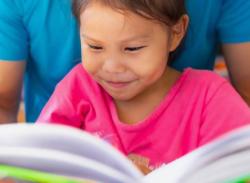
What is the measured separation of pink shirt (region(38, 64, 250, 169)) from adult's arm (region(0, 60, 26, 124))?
4.9 inches

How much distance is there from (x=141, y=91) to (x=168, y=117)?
6cm

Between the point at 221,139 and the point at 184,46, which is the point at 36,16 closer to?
the point at 184,46

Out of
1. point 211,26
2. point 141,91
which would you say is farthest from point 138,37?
point 211,26

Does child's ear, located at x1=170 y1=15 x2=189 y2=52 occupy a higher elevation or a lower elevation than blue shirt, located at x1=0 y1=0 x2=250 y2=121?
higher

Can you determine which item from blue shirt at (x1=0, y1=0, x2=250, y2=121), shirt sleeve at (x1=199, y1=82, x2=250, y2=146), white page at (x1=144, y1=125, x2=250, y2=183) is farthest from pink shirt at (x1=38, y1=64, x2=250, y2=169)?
white page at (x1=144, y1=125, x2=250, y2=183)

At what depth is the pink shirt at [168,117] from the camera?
0.84 meters

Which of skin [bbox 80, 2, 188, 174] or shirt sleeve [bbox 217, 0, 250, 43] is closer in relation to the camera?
skin [bbox 80, 2, 188, 174]

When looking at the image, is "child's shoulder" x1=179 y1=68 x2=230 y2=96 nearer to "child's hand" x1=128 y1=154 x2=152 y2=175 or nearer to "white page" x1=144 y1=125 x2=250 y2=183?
"child's hand" x1=128 y1=154 x2=152 y2=175

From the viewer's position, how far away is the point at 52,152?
537 millimetres

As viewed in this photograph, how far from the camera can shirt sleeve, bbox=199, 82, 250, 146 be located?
Answer: 32.6 inches

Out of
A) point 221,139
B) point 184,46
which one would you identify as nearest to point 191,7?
point 184,46

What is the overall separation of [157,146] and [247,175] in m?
0.30

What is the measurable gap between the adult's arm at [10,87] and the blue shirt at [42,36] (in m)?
0.02

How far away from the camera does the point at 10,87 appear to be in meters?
1.03
